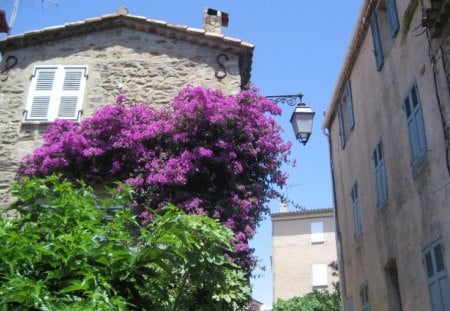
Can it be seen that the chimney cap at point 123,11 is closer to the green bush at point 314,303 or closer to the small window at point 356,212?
the small window at point 356,212

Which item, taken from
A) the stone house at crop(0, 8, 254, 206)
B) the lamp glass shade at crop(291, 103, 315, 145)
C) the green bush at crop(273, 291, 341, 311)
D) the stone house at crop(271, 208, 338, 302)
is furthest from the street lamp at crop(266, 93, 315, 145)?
the stone house at crop(271, 208, 338, 302)

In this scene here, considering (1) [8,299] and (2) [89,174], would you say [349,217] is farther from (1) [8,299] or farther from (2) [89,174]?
(1) [8,299]

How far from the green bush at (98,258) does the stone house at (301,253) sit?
27.9 meters

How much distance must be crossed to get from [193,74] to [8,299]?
850 cm

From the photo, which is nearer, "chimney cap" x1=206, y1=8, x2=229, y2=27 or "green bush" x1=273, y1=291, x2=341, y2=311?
"chimney cap" x1=206, y1=8, x2=229, y2=27

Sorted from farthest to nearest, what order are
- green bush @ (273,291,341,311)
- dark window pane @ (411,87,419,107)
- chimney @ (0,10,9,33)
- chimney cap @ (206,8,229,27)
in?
green bush @ (273,291,341,311) < chimney cap @ (206,8,229,27) < chimney @ (0,10,9,33) < dark window pane @ (411,87,419,107)

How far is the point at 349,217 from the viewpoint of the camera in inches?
557

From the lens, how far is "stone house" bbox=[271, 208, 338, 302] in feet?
110

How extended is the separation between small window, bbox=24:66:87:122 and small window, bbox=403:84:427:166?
22.0 feet

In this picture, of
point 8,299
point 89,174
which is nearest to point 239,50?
point 89,174

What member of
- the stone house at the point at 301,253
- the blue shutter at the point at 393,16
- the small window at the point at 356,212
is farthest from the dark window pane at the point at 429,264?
the stone house at the point at 301,253

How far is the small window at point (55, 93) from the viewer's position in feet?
38.5

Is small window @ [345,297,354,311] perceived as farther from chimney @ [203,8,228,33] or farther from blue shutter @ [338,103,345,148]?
chimney @ [203,8,228,33]

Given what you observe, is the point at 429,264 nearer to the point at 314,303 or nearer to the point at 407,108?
the point at 407,108
